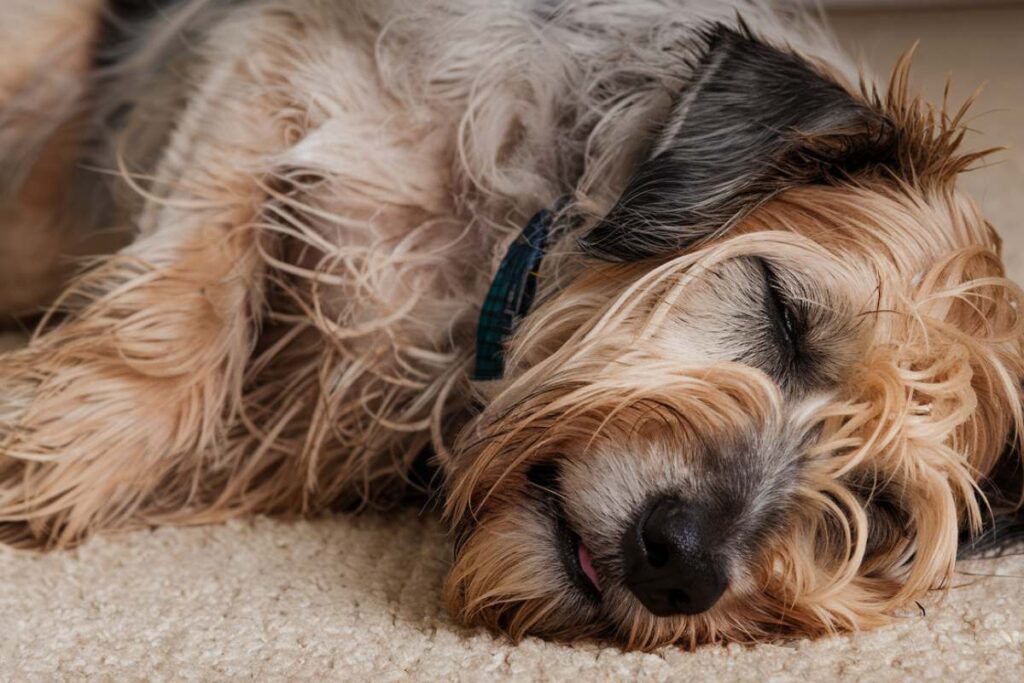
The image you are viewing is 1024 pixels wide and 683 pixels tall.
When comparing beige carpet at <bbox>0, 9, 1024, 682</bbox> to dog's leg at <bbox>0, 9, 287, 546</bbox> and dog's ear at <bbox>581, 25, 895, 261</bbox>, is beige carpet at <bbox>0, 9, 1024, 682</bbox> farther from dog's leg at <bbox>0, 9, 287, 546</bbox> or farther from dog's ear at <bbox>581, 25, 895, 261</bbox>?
dog's ear at <bbox>581, 25, 895, 261</bbox>

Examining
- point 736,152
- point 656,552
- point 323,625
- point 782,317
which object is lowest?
point 323,625

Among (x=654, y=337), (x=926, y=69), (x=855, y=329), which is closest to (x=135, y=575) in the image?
(x=654, y=337)

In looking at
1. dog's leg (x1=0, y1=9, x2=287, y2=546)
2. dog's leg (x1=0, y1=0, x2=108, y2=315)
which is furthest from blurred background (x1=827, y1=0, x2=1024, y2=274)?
dog's leg (x1=0, y1=0, x2=108, y2=315)

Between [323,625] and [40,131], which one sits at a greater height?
[40,131]

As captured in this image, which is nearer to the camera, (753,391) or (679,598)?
(679,598)

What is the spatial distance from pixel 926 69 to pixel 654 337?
200 centimetres

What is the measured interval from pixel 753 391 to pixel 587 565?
0.99 feet

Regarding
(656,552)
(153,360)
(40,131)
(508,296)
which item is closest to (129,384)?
(153,360)

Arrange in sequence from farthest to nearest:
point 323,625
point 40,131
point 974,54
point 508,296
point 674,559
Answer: point 974,54 < point 40,131 < point 508,296 < point 323,625 < point 674,559

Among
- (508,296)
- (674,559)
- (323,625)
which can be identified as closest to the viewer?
(674,559)

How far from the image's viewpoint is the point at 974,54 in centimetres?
320

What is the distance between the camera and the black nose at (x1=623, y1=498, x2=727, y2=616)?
1359 mm

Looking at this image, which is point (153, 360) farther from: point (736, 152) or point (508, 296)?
point (736, 152)

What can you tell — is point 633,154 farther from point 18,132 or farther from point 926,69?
point 926,69
